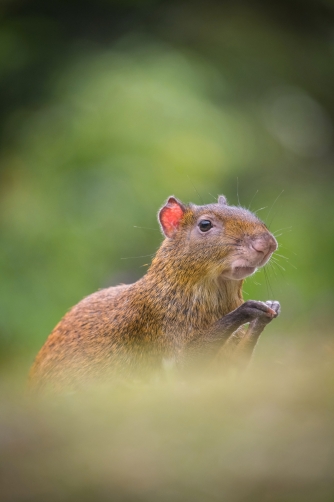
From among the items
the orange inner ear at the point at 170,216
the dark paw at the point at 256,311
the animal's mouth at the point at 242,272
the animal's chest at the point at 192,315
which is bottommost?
the dark paw at the point at 256,311

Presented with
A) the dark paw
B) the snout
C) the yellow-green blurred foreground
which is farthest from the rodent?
the yellow-green blurred foreground

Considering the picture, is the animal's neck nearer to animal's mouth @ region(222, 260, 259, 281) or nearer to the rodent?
the rodent

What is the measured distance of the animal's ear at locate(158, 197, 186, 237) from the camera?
706 centimetres

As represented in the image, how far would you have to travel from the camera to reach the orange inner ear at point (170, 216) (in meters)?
7.06

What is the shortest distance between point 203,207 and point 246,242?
0.83 m

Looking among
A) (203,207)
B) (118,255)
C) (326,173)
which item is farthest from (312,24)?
(203,207)

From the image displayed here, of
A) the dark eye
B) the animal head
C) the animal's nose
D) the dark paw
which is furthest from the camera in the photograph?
the dark eye

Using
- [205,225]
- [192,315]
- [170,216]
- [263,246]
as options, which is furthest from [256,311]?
[170,216]

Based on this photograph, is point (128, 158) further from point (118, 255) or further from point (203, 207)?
point (203, 207)

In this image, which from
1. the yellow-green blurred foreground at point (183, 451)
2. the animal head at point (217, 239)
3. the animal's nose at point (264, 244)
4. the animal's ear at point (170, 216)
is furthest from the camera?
the animal's ear at point (170, 216)

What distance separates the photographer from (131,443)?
2877 mm

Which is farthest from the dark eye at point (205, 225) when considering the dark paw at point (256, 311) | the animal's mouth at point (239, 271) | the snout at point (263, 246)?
the dark paw at point (256, 311)

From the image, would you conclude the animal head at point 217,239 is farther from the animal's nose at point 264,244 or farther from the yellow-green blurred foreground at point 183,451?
the yellow-green blurred foreground at point 183,451

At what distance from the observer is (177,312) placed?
6570mm
